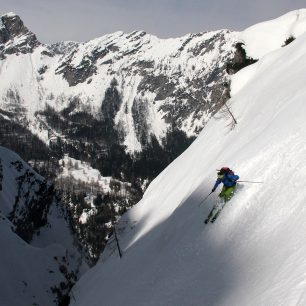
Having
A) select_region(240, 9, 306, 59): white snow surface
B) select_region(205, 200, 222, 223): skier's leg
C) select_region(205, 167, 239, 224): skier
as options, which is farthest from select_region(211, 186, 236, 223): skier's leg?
select_region(240, 9, 306, 59): white snow surface

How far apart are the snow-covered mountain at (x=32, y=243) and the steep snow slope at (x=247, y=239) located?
14106mm

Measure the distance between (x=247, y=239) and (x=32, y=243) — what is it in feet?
250

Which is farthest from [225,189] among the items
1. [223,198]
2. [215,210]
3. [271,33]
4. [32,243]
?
[32,243]

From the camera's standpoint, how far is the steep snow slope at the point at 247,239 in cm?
1495

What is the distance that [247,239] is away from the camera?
63.3ft

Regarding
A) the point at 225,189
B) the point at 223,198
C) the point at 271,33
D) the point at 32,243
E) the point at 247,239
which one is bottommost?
the point at 32,243

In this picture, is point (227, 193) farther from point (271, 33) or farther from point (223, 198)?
point (271, 33)

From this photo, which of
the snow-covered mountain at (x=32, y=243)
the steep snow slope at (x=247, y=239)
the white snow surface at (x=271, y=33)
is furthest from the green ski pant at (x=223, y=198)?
the white snow surface at (x=271, y=33)

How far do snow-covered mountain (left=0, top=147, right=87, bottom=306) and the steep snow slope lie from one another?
14106mm

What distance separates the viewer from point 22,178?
9662 centimetres

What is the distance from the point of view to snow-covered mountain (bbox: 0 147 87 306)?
49.6m

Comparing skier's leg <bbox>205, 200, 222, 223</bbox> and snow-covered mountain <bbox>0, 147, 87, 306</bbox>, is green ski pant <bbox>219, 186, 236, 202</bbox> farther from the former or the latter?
snow-covered mountain <bbox>0, 147, 87, 306</bbox>

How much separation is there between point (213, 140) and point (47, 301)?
2708 cm

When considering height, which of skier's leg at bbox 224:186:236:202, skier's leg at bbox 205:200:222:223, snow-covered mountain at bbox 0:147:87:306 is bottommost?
snow-covered mountain at bbox 0:147:87:306
